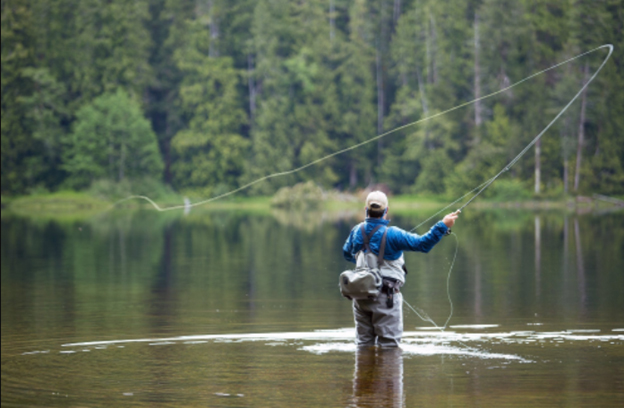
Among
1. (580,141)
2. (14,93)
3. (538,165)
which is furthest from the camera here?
(14,93)

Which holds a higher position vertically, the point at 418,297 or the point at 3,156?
the point at 3,156

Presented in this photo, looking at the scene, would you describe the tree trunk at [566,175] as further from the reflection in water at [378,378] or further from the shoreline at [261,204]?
the reflection in water at [378,378]

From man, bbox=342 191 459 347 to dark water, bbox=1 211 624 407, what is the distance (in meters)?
0.29

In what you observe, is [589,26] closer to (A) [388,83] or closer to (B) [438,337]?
(A) [388,83]

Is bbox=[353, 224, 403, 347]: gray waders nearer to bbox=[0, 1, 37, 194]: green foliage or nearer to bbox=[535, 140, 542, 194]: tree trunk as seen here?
bbox=[535, 140, 542, 194]: tree trunk

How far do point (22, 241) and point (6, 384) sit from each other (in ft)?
66.6

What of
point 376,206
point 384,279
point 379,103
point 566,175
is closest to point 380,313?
point 384,279

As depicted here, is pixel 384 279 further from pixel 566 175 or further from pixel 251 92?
pixel 251 92

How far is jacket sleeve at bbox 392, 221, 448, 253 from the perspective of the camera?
8.56 metres

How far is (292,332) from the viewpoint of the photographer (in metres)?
11.1

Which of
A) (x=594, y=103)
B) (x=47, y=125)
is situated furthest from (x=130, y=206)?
(x=594, y=103)

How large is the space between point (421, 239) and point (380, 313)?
83 centimetres

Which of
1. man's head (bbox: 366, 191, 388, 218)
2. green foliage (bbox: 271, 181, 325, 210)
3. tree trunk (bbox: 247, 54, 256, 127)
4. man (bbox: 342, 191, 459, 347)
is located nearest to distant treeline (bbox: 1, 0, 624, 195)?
tree trunk (bbox: 247, 54, 256, 127)

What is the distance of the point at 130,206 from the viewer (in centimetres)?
6053
